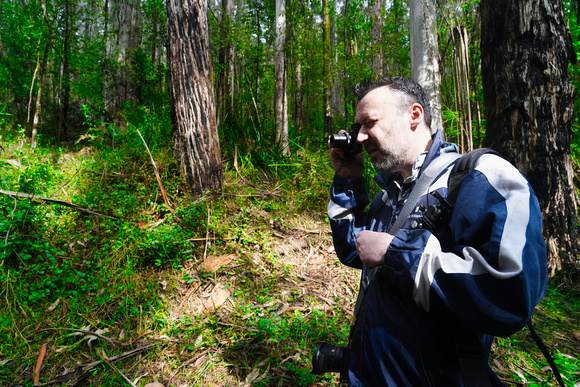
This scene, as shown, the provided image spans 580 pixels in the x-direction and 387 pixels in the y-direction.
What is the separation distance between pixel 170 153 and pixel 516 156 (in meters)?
4.27

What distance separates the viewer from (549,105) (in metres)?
2.99

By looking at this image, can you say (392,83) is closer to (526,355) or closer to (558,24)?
(558,24)

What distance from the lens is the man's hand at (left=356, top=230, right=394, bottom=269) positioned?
4.06 feet

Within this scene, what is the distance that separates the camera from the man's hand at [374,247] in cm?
124

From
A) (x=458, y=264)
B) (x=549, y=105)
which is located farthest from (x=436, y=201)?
(x=549, y=105)

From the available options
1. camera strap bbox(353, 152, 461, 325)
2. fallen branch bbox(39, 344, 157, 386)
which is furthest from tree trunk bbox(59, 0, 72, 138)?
camera strap bbox(353, 152, 461, 325)

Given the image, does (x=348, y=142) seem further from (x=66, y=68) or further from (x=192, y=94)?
(x=66, y=68)

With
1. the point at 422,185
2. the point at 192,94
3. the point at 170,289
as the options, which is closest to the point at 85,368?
the point at 170,289

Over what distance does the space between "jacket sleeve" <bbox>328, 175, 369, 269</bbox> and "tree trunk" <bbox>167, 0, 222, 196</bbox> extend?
2756 mm

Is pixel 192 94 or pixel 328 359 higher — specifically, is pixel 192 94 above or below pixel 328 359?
above

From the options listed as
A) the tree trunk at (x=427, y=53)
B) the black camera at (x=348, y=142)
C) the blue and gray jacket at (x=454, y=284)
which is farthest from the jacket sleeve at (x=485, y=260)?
the tree trunk at (x=427, y=53)

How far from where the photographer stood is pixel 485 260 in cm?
104

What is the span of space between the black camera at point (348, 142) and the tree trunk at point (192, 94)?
276cm

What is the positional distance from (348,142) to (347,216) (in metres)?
0.46
